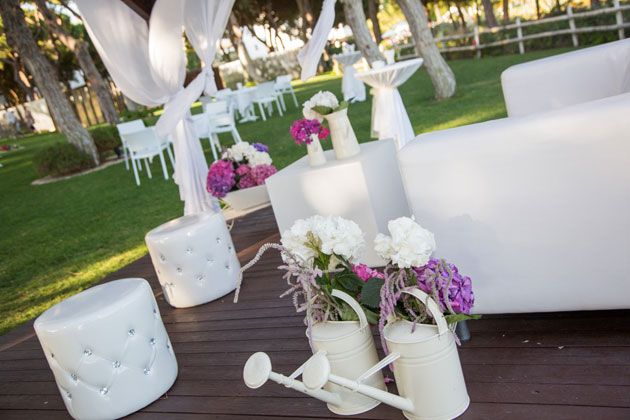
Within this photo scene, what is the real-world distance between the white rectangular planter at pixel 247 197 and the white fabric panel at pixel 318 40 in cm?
120

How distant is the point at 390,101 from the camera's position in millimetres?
6258

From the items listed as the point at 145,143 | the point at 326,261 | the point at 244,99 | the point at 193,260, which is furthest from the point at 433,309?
the point at 244,99

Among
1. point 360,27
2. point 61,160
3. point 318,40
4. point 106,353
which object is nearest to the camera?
point 106,353

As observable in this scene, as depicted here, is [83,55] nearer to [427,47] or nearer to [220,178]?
[427,47]

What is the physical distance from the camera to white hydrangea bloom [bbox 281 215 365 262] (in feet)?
6.28

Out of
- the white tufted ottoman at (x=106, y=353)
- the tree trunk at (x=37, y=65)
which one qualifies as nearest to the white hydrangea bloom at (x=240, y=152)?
the white tufted ottoman at (x=106, y=353)

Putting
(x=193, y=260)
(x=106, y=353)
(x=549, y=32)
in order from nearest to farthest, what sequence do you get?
1. (x=106, y=353)
2. (x=193, y=260)
3. (x=549, y=32)

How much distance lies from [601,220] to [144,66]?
13.2ft

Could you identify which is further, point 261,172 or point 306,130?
point 261,172

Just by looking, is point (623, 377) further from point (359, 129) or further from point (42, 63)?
point (42, 63)

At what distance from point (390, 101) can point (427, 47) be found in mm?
3445

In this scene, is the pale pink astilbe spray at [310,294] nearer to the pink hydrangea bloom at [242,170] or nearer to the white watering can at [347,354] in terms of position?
the white watering can at [347,354]

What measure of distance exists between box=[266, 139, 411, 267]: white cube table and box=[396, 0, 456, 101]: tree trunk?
251 inches

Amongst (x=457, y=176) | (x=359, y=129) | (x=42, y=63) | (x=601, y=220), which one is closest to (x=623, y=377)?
(x=601, y=220)
